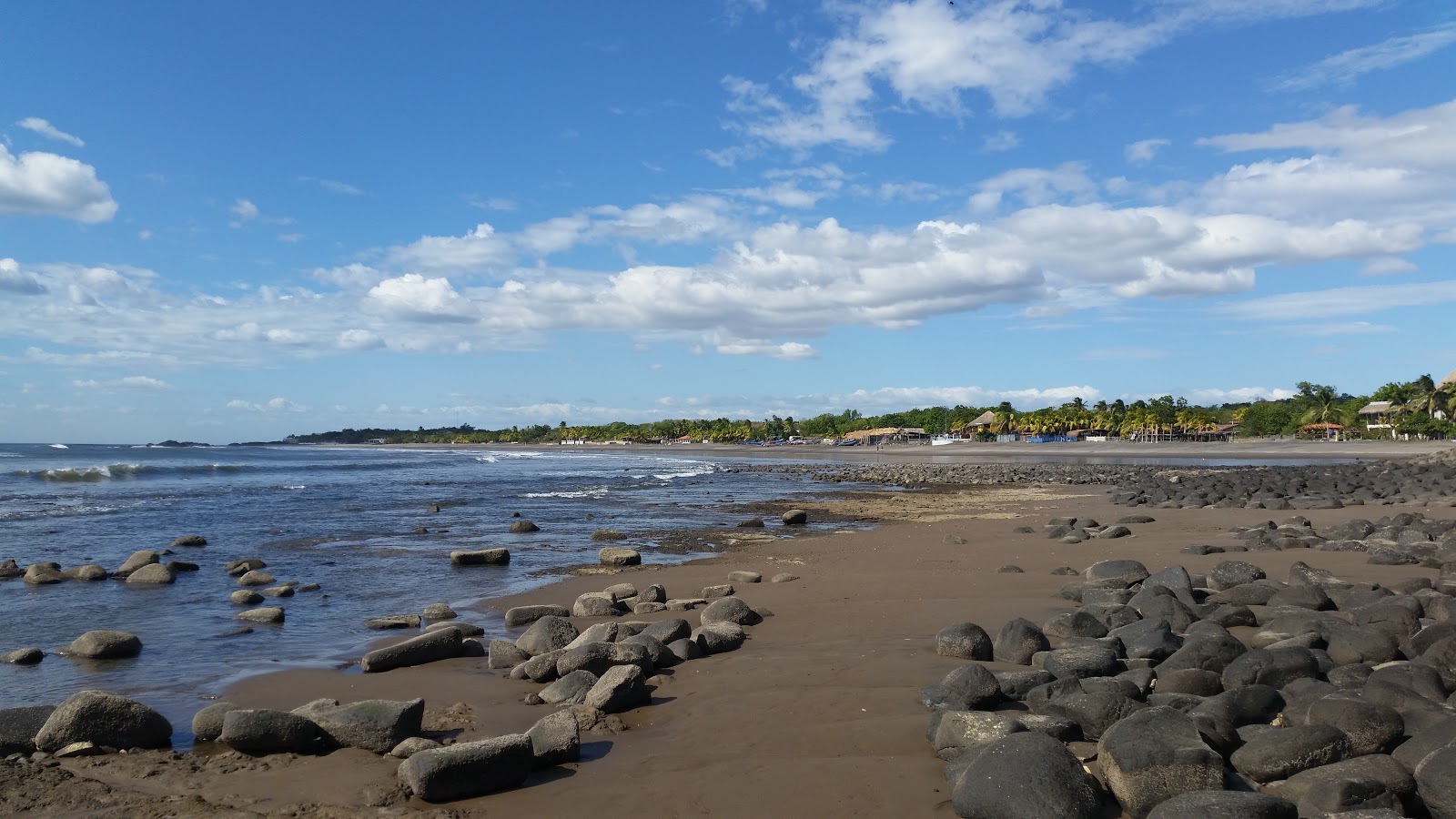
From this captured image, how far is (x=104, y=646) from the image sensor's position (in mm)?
9812

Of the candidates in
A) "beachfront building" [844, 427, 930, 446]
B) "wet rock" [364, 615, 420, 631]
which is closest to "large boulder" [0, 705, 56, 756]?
"wet rock" [364, 615, 420, 631]

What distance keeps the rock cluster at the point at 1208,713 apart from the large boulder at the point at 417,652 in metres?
5.17

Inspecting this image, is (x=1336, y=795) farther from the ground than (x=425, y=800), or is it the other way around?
(x=1336, y=795)

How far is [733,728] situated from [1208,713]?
10.7 ft

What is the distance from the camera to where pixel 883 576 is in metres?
13.8

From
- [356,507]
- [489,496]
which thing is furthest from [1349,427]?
[356,507]

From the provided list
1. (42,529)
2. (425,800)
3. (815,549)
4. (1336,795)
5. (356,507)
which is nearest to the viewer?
(1336,795)

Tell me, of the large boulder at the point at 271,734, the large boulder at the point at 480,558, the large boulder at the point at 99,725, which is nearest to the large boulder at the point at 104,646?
the large boulder at the point at 99,725

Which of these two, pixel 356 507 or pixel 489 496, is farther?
pixel 489 496

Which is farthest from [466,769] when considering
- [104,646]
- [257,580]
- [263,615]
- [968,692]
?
[257,580]

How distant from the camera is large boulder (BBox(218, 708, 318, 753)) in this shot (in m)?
6.52

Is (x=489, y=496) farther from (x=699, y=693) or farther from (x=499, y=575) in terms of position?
(x=699, y=693)

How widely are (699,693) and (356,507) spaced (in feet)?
89.9

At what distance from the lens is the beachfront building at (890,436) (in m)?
150
